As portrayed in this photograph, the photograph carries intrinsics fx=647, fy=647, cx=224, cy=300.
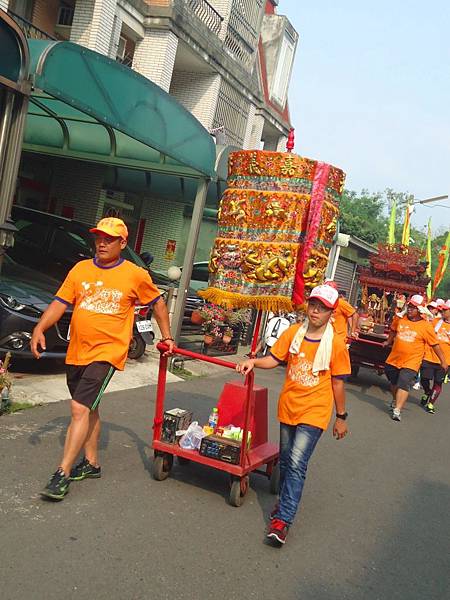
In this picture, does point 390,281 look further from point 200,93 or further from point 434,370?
point 434,370

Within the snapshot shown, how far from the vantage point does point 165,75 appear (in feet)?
53.9

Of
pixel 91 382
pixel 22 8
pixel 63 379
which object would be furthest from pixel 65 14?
pixel 91 382

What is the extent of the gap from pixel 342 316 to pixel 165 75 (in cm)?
947

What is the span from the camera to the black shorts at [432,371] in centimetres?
1130

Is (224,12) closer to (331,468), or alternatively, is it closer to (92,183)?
(92,183)

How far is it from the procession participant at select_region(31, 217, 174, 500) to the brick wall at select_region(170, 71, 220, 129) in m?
15.0

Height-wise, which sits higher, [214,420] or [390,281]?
[390,281]

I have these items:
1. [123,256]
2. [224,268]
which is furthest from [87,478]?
[123,256]

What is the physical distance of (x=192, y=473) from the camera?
5.52m

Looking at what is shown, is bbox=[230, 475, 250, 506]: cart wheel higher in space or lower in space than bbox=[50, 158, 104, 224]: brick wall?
lower

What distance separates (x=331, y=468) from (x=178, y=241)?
13.1m

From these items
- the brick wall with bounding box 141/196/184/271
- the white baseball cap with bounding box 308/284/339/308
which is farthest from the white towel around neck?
the brick wall with bounding box 141/196/184/271

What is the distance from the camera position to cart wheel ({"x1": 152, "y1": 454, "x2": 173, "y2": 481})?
511cm

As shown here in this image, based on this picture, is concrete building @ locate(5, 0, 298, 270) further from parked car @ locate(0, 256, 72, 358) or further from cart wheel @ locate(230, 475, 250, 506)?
cart wheel @ locate(230, 475, 250, 506)
